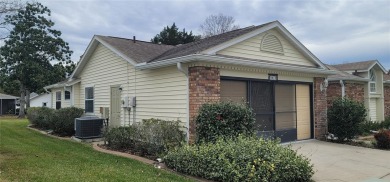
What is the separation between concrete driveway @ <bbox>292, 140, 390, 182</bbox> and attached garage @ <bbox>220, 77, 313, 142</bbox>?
0.74 m

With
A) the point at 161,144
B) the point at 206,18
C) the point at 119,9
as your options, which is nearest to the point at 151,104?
the point at 161,144

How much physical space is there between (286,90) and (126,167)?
22.4 feet

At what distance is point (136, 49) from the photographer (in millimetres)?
13367

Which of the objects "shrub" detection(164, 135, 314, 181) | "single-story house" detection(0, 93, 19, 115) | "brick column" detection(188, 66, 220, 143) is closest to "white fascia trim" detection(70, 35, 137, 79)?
"brick column" detection(188, 66, 220, 143)

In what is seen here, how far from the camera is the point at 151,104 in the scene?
11.1 metres

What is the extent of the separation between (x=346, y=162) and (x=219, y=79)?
410cm

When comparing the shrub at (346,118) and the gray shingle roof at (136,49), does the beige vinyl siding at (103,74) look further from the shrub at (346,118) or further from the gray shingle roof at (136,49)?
the shrub at (346,118)

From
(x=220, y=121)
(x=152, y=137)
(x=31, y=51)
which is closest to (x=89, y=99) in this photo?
(x=152, y=137)

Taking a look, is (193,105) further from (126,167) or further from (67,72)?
(67,72)

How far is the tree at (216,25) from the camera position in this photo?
43.0m

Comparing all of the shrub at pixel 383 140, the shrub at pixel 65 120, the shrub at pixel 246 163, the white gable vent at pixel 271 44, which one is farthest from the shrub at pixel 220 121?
the shrub at pixel 65 120

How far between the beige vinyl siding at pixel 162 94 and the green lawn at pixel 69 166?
2.16 metres

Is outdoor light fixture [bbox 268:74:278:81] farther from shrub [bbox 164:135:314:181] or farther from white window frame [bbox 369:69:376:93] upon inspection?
white window frame [bbox 369:69:376:93]

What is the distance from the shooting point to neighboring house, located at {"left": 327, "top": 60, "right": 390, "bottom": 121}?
16.1m
